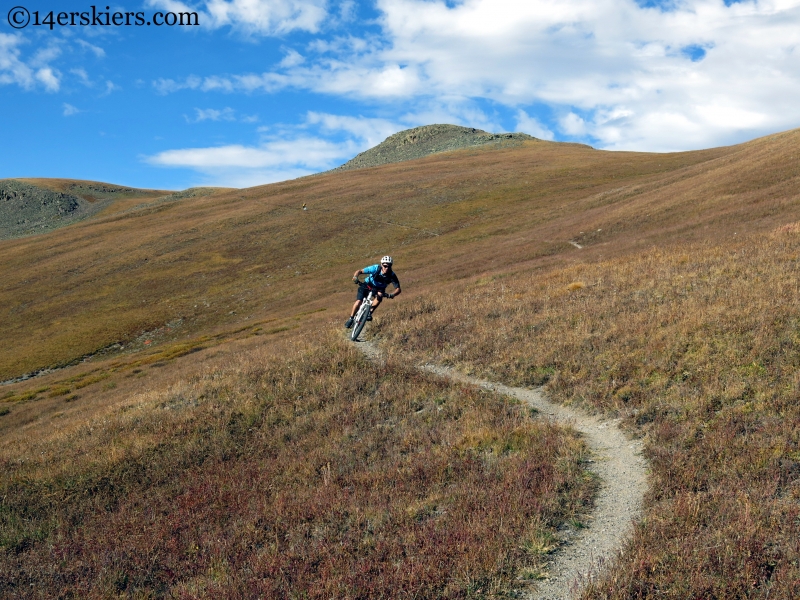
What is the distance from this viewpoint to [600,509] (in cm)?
798

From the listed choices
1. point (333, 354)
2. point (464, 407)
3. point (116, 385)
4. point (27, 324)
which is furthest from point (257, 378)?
point (27, 324)

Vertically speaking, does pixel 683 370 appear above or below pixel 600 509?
above

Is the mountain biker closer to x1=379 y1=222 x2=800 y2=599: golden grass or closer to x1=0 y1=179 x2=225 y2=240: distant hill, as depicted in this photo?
x1=379 y1=222 x2=800 y2=599: golden grass

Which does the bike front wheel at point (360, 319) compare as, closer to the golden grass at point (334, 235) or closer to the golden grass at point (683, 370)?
the golden grass at point (683, 370)

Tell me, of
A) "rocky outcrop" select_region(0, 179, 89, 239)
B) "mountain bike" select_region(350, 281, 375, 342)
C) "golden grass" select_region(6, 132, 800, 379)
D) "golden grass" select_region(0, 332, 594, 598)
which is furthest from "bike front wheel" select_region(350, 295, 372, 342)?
"rocky outcrop" select_region(0, 179, 89, 239)

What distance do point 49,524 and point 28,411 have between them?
1062 inches

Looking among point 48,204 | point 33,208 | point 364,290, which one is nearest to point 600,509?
point 364,290

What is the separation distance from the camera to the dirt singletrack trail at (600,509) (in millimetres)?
6461

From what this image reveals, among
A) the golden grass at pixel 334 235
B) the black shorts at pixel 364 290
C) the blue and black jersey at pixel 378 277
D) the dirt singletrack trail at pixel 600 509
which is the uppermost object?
the golden grass at pixel 334 235

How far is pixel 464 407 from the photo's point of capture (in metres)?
12.9

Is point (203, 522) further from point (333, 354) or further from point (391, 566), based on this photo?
point (333, 354)

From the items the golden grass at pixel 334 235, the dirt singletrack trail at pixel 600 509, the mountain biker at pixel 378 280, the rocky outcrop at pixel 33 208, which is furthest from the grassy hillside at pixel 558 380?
the rocky outcrop at pixel 33 208

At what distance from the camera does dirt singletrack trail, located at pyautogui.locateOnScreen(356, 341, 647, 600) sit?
6461mm

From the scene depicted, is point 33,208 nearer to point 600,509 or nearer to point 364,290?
point 364,290
